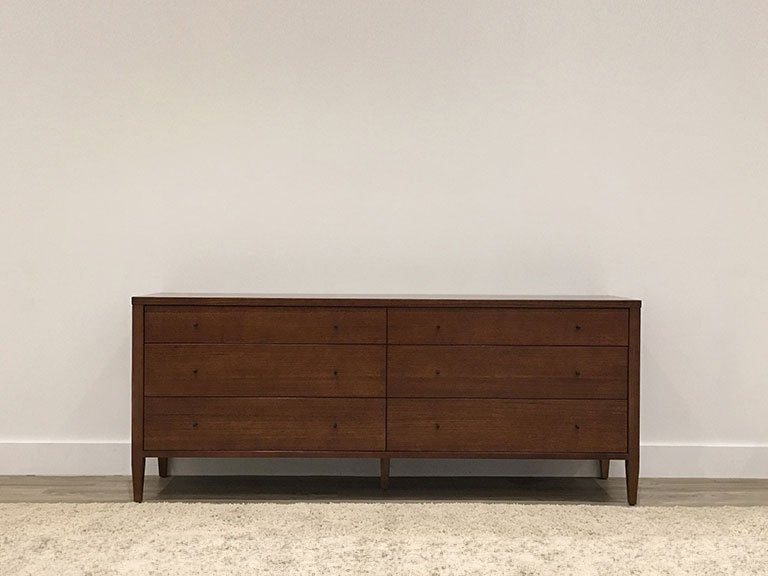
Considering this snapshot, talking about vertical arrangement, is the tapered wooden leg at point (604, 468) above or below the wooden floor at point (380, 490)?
above

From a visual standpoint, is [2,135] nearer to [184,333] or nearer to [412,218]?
[184,333]

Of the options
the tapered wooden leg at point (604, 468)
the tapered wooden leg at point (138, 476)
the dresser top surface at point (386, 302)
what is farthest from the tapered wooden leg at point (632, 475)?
the tapered wooden leg at point (138, 476)

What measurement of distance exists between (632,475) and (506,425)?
0.47 metres

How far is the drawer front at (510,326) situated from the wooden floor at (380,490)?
0.60 metres

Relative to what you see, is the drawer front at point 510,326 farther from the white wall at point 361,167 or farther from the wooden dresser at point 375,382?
the white wall at point 361,167

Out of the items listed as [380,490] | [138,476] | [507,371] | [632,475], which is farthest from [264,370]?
[632,475]

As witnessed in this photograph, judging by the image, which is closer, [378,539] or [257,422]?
[378,539]

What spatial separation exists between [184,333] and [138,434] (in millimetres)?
379

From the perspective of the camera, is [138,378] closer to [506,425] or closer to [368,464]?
[368,464]

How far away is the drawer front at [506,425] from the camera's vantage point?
2984 mm

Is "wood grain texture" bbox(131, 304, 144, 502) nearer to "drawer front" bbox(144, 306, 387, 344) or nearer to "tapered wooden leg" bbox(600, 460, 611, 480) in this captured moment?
"drawer front" bbox(144, 306, 387, 344)

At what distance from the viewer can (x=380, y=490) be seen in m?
3.26

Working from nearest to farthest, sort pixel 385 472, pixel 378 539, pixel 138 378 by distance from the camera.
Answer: pixel 378 539
pixel 138 378
pixel 385 472

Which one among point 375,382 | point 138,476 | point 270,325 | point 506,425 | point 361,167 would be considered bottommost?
point 138,476
